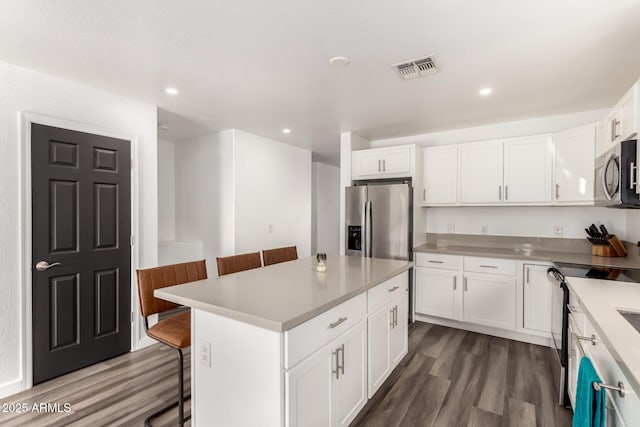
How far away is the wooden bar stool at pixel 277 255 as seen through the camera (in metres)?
2.90

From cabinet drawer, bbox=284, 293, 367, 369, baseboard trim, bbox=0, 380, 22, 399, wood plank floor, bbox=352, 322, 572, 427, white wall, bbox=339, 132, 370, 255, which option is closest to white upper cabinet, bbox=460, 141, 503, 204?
white wall, bbox=339, 132, 370, 255

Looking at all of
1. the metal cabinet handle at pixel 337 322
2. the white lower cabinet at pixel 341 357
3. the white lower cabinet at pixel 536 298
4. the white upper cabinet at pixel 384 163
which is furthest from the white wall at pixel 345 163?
the metal cabinet handle at pixel 337 322

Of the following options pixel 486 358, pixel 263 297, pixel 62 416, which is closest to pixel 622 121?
pixel 486 358

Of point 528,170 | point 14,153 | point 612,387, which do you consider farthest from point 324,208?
point 612,387

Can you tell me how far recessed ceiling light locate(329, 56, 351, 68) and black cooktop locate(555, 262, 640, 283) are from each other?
213cm

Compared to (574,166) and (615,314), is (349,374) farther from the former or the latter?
(574,166)

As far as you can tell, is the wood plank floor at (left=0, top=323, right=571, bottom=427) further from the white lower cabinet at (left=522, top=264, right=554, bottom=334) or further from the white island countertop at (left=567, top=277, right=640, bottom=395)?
the white island countertop at (left=567, top=277, right=640, bottom=395)

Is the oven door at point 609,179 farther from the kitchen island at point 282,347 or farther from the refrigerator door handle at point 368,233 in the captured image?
the refrigerator door handle at point 368,233

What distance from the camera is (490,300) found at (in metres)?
3.24

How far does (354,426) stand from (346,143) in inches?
130

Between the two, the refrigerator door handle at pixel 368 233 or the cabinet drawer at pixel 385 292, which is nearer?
the cabinet drawer at pixel 385 292

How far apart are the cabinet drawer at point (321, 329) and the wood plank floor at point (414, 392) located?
2.42ft

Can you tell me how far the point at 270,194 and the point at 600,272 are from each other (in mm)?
3756

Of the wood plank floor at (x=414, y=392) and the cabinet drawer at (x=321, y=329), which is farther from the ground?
the cabinet drawer at (x=321, y=329)
